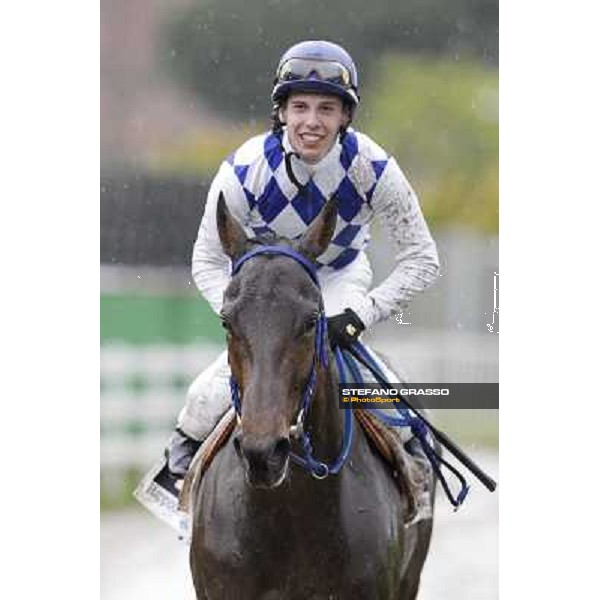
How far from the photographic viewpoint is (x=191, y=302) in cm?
582

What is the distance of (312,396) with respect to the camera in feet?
9.59

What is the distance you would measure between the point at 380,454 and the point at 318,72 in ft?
3.73

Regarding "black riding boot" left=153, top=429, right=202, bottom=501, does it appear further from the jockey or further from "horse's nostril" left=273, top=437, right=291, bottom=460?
"horse's nostril" left=273, top=437, right=291, bottom=460

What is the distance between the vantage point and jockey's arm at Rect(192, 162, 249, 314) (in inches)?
139

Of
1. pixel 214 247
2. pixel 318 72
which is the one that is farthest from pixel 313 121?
pixel 214 247

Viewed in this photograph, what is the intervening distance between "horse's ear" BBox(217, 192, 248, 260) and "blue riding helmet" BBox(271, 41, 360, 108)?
24.7 inches

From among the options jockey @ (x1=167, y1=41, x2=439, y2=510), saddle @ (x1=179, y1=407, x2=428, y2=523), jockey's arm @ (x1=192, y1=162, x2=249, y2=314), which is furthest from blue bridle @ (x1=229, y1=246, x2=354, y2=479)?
jockey's arm @ (x1=192, y1=162, x2=249, y2=314)

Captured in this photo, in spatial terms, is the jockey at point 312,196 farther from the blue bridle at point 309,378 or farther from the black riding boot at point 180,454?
the blue bridle at point 309,378

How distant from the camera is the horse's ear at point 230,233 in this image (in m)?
2.93

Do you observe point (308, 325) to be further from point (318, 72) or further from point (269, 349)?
point (318, 72)

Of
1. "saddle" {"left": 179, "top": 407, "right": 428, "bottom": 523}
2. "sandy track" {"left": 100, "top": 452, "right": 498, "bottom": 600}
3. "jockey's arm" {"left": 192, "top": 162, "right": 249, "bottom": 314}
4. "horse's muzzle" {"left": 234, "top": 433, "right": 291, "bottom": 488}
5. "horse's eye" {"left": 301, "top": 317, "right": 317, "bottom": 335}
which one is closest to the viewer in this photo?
"horse's muzzle" {"left": 234, "top": 433, "right": 291, "bottom": 488}

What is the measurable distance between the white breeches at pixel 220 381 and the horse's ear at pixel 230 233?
0.67m
